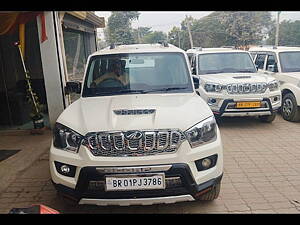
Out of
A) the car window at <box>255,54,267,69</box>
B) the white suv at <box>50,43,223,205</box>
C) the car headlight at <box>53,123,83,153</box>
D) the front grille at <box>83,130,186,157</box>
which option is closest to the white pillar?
the white suv at <box>50,43,223,205</box>

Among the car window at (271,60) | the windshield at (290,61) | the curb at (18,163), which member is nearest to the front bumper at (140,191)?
the curb at (18,163)

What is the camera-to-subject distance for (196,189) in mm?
2574

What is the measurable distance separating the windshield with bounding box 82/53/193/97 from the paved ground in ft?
4.65

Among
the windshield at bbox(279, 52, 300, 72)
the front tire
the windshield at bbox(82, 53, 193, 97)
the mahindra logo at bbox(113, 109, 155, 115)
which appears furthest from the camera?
the windshield at bbox(279, 52, 300, 72)

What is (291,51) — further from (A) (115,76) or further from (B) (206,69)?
(A) (115,76)

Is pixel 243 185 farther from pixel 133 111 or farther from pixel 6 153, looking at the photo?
pixel 6 153

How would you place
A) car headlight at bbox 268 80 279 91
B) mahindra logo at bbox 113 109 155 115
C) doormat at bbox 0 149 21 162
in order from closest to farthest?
mahindra logo at bbox 113 109 155 115, doormat at bbox 0 149 21 162, car headlight at bbox 268 80 279 91

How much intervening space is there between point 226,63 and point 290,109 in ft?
6.51

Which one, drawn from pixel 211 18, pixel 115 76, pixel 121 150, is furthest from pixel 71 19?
pixel 211 18

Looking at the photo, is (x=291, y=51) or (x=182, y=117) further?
(x=291, y=51)

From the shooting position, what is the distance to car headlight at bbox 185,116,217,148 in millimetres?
2639

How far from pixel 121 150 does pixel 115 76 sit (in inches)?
63.7

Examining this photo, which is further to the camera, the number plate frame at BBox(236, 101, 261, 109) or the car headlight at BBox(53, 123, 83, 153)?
the number plate frame at BBox(236, 101, 261, 109)

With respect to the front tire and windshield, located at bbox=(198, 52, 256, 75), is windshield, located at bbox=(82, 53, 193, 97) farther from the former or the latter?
the front tire
